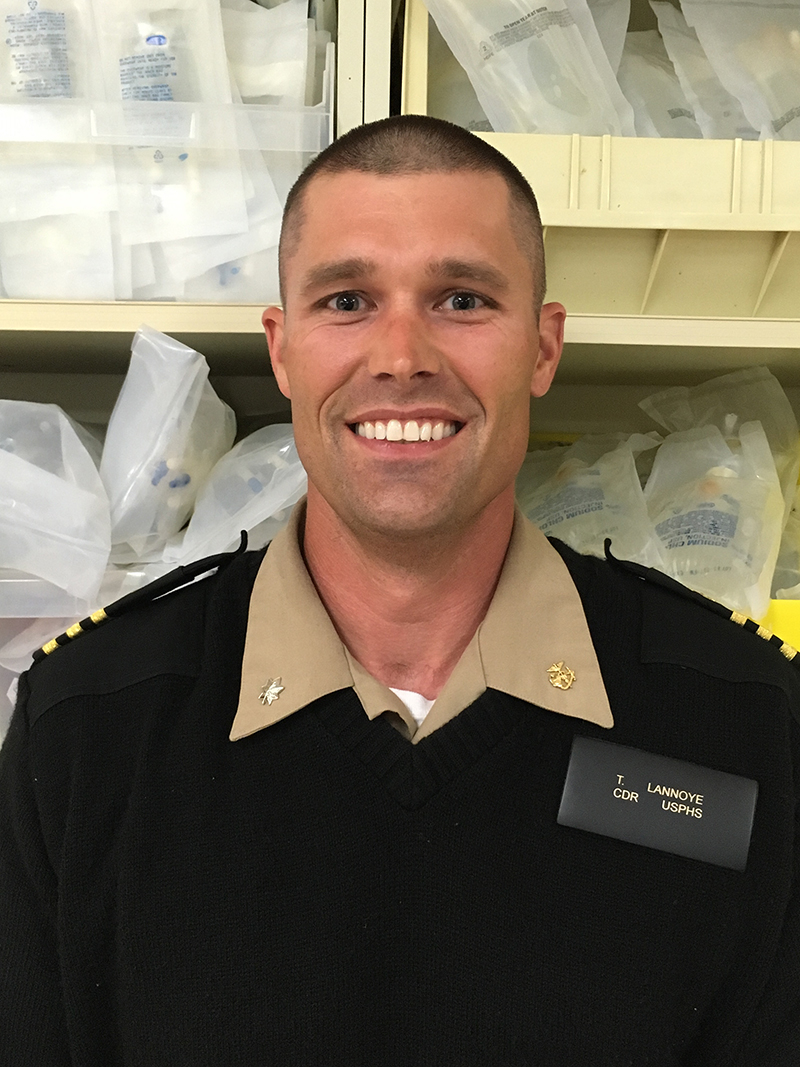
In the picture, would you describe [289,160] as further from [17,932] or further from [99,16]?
[17,932]

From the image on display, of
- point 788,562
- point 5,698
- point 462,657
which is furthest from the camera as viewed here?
point 788,562

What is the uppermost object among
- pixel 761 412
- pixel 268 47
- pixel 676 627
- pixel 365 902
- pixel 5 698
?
pixel 268 47

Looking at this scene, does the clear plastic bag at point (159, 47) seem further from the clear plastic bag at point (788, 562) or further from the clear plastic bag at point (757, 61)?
the clear plastic bag at point (788, 562)

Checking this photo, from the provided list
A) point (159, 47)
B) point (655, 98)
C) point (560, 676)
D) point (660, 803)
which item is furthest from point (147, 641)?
point (655, 98)

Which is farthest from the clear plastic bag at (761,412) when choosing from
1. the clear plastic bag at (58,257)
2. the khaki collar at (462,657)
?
the clear plastic bag at (58,257)

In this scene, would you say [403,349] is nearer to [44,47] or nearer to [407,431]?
[407,431]

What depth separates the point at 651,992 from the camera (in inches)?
30.7

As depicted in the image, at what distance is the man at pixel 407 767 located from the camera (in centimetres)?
78

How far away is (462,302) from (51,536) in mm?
536

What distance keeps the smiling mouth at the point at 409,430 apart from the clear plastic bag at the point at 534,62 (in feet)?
1.33

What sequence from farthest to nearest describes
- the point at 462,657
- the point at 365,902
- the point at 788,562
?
1. the point at 788,562
2. the point at 462,657
3. the point at 365,902

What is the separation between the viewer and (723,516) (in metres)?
1.13

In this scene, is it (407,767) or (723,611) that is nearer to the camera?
(407,767)

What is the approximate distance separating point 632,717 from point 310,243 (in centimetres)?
58
